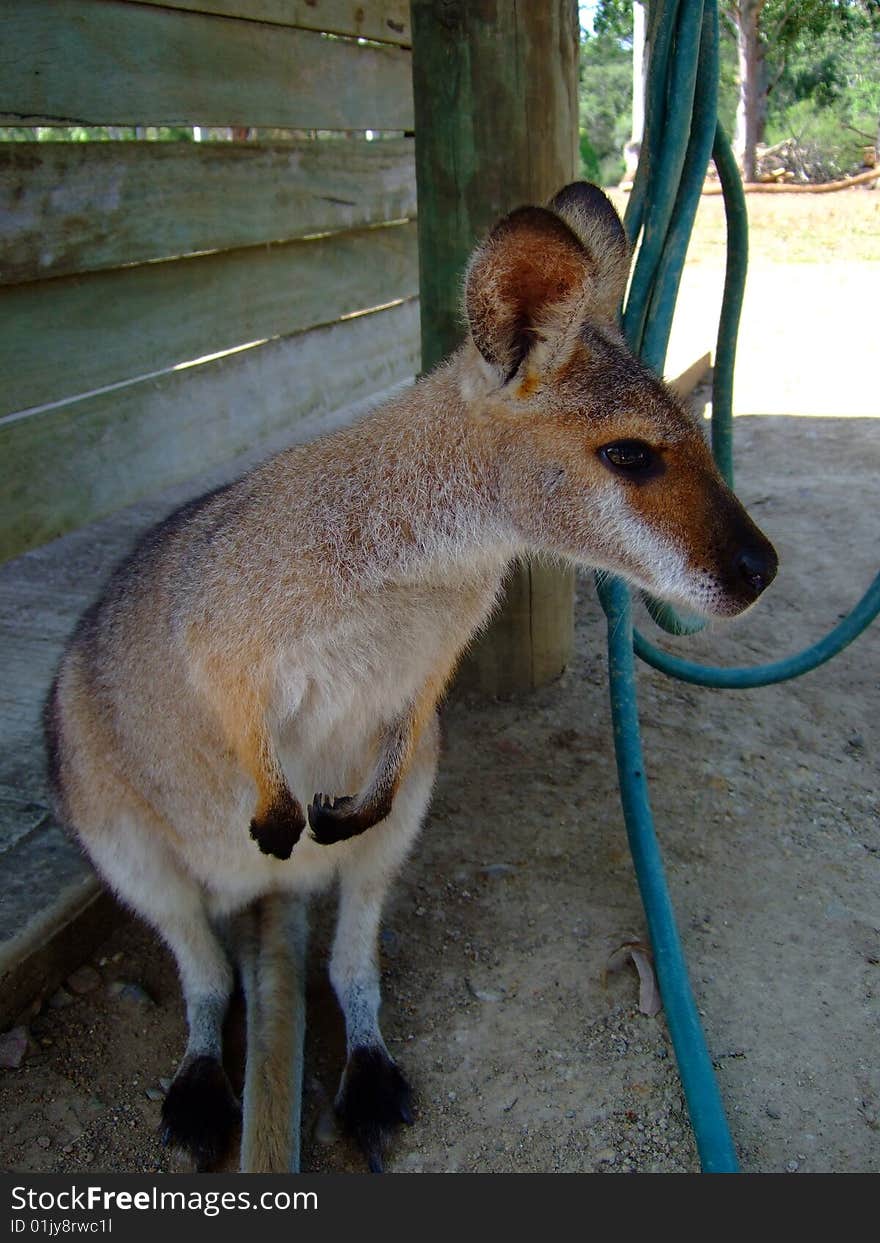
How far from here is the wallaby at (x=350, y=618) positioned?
1789mm

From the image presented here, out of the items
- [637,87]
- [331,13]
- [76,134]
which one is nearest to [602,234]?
[331,13]

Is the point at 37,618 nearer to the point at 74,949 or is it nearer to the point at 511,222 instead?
the point at 74,949

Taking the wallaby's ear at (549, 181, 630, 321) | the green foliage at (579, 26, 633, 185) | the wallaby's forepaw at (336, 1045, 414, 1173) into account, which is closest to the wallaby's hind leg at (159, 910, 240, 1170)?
the wallaby's forepaw at (336, 1045, 414, 1173)

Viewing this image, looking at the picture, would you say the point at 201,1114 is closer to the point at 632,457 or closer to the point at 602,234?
the point at 632,457

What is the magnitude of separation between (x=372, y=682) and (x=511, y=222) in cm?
79

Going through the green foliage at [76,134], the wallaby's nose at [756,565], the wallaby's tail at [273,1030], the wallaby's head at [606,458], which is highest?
the green foliage at [76,134]

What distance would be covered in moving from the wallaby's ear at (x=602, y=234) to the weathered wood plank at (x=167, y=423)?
172 cm

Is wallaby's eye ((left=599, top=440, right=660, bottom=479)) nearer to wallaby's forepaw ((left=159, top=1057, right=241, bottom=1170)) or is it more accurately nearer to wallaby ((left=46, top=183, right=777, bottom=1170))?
wallaby ((left=46, top=183, right=777, bottom=1170))

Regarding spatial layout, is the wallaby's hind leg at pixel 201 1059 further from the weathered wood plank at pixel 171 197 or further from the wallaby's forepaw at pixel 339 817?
the weathered wood plank at pixel 171 197

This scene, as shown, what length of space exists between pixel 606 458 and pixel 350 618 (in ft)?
1.64

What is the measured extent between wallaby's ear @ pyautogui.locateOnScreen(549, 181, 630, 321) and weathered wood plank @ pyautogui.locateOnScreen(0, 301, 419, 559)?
172 centimetres

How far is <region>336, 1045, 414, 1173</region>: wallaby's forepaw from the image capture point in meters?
2.04

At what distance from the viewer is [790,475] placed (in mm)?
5020

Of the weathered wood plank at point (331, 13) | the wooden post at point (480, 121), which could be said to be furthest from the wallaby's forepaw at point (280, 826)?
the weathered wood plank at point (331, 13)
